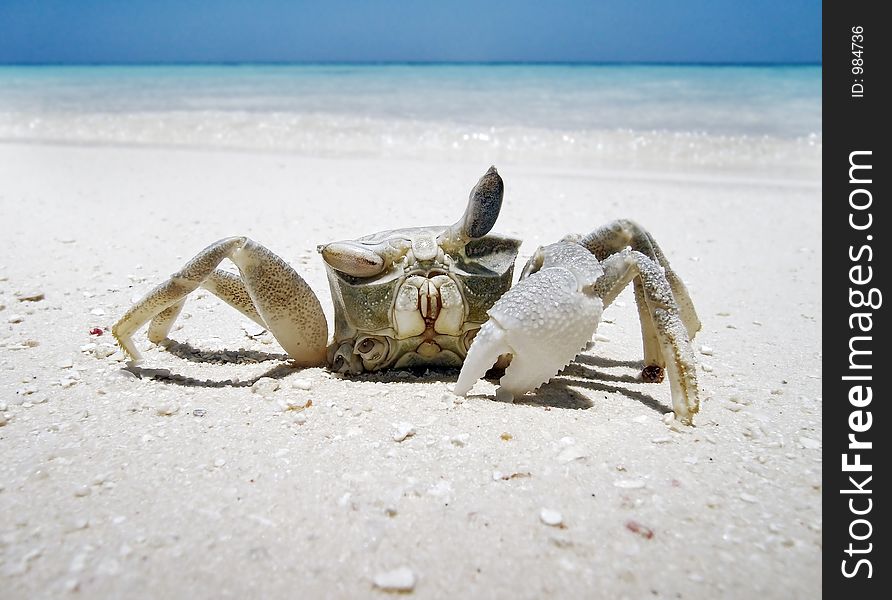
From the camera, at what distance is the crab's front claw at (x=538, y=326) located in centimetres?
247

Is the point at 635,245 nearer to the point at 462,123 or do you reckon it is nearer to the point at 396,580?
the point at 396,580

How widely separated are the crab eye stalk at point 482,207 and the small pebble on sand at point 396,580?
137cm

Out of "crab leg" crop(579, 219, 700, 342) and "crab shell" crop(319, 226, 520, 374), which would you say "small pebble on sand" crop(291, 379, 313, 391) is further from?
"crab leg" crop(579, 219, 700, 342)

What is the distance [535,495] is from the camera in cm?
207

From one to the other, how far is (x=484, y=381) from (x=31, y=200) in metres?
6.18

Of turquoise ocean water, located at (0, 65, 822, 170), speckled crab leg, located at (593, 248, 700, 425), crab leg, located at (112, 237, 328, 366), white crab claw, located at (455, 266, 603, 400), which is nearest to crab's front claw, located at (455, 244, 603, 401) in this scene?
white crab claw, located at (455, 266, 603, 400)

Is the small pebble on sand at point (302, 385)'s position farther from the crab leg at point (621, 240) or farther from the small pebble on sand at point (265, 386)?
the crab leg at point (621, 240)

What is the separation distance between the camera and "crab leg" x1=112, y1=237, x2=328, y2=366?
9.36 ft

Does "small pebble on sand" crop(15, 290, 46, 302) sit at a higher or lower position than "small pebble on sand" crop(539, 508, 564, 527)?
higher

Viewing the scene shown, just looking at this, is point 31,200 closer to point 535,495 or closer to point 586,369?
point 586,369

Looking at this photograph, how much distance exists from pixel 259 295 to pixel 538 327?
1262 millimetres

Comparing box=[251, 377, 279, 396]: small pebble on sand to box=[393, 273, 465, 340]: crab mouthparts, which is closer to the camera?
box=[393, 273, 465, 340]: crab mouthparts

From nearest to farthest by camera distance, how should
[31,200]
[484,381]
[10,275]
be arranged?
1. [484,381]
2. [10,275]
3. [31,200]
